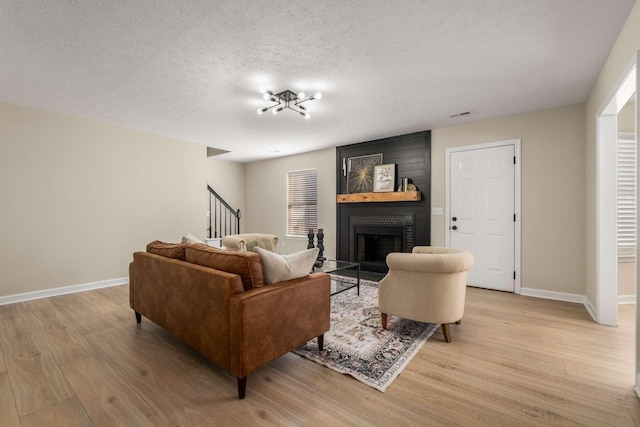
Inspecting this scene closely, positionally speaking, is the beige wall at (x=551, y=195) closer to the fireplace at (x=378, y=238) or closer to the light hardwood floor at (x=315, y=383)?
the light hardwood floor at (x=315, y=383)

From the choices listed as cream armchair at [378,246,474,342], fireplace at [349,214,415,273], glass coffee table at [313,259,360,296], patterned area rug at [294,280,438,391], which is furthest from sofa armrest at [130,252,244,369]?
fireplace at [349,214,415,273]

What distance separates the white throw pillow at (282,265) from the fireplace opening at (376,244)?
311cm

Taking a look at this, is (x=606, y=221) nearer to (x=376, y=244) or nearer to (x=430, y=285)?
(x=430, y=285)

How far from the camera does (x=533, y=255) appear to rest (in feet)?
12.4

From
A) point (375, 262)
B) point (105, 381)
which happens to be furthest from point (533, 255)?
point (105, 381)

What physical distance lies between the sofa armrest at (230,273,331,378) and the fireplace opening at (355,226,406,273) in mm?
2994

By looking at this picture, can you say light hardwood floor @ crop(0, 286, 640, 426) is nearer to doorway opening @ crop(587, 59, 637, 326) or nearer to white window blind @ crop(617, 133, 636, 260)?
doorway opening @ crop(587, 59, 637, 326)

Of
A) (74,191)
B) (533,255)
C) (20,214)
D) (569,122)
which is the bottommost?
(533,255)

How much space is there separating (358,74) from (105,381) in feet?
10.3

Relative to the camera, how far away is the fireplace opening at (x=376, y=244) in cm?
495

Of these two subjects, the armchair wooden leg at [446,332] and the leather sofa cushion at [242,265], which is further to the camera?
the armchair wooden leg at [446,332]

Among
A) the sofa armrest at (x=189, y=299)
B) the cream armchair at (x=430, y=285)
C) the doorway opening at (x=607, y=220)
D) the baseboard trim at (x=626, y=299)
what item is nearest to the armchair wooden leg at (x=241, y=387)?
the sofa armrest at (x=189, y=299)

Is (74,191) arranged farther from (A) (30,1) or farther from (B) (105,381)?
(B) (105,381)

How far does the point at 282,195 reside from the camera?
6.54m
